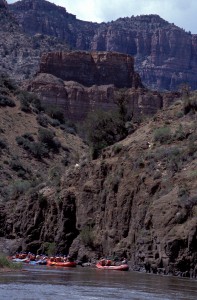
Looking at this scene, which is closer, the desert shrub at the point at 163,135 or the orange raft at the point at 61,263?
the orange raft at the point at 61,263

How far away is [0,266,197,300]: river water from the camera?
32469 millimetres

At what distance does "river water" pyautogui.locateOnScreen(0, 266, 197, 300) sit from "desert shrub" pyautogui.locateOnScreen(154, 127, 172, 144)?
1307 centimetres

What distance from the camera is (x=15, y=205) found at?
223 ft

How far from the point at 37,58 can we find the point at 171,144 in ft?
276

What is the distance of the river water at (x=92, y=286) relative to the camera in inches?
1278

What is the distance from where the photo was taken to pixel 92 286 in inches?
1457

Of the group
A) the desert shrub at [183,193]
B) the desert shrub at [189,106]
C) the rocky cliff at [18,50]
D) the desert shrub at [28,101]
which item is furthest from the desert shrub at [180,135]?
the rocky cliff at [18,50]

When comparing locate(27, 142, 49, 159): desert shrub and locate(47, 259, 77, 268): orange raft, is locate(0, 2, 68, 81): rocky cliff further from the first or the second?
locate(47, 259, 77, 268): orange raft

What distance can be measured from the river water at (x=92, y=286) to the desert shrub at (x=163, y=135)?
13.1 metres

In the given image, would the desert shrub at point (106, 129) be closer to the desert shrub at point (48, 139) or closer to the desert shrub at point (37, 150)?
the desert shrub at point (37, 150)

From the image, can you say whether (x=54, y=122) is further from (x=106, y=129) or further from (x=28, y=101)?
(x=106, y=129)

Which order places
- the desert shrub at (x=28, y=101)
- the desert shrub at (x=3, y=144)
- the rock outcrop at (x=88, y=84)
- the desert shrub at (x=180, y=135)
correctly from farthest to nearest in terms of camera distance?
the rock outcrop at (x=88, y=84)
the desert shrub at (x=28, y=101)
the desert shrub at (x=3, y=144)
the desert shrub at (x=180, y=135)

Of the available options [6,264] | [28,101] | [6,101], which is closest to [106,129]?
[6,264]

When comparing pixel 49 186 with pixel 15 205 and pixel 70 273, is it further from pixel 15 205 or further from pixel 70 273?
pixel 70 273
